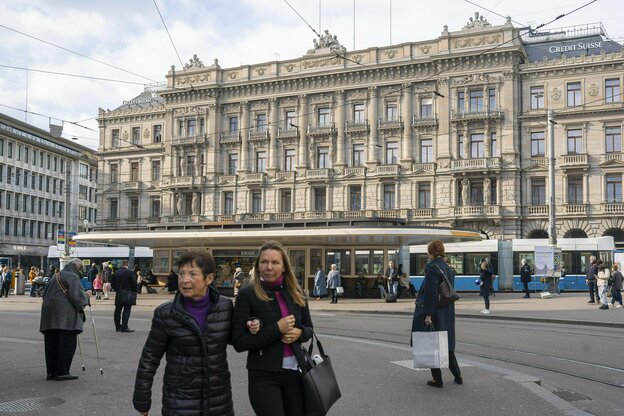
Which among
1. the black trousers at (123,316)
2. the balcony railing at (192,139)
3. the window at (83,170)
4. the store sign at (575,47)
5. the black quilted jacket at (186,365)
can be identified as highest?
the store sign at (575,47)

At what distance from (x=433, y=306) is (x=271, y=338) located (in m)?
3.87

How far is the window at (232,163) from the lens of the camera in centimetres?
6016

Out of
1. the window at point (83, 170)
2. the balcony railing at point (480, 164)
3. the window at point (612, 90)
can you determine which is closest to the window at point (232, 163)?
the balcony railing at point (480, 164)

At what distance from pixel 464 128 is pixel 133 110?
34611mm

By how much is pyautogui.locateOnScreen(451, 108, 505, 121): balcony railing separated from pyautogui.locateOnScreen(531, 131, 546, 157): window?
9.34 ft

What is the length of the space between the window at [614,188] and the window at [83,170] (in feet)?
233

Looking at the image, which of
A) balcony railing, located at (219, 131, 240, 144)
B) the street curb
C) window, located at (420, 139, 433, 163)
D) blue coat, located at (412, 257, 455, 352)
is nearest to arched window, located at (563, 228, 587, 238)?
window, located at (420, 139, 433, 163)

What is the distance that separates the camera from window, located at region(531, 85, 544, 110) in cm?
4953

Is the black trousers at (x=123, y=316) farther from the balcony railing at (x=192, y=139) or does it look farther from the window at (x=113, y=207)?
the window at (x=113, y=207)

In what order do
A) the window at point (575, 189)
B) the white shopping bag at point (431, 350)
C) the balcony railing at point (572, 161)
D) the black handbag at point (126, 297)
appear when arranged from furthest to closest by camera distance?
the window at point (575, 189) < the balcony railing at point (572, 161) < the black handbag at point (126, 297) < the white shopping bag at point (431, 350)

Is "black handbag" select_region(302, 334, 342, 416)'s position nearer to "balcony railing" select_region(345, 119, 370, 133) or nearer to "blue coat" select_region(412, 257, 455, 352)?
"blue coat" select_region(412, 257, 455, 352)

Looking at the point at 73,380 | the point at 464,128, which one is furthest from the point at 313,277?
the point at 464,128

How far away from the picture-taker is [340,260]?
3033 cm

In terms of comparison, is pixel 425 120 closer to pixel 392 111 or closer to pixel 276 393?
pixel 392 111
